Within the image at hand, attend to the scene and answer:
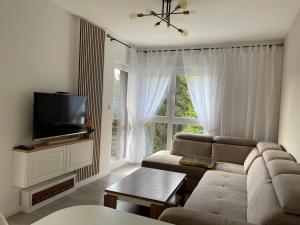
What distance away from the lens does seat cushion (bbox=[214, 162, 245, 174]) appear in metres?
3.39

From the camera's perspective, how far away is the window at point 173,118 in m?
4.86

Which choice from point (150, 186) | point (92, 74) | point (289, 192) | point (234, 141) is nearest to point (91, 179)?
point (150, 186)

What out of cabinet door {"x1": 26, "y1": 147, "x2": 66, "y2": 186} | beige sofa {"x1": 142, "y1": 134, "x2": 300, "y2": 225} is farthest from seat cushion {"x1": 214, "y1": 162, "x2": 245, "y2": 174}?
cabinet door {"x1": 26, "y1": 147, "x2": 66, "y2": 186}

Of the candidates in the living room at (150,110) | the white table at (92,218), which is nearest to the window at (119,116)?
the living room at (150,110)

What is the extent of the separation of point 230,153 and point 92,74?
2.67 metres

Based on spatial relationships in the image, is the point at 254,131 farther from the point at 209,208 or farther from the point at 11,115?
the point at 11,115

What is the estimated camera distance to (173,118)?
5020 millimetres

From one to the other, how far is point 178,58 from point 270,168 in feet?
10.4

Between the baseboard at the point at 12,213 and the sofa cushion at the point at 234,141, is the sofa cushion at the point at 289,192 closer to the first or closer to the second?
the sofa cushion at the point at 234,141

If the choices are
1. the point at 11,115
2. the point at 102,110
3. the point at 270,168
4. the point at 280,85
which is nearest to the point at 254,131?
the point at 280,85

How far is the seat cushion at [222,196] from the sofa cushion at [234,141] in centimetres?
92

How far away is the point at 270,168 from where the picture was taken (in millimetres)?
2271

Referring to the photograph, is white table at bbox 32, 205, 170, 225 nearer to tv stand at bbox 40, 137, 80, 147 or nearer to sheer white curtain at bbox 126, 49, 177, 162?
tv stand at bbox 40, 137, 80, 147

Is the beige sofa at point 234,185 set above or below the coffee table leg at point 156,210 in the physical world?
above
